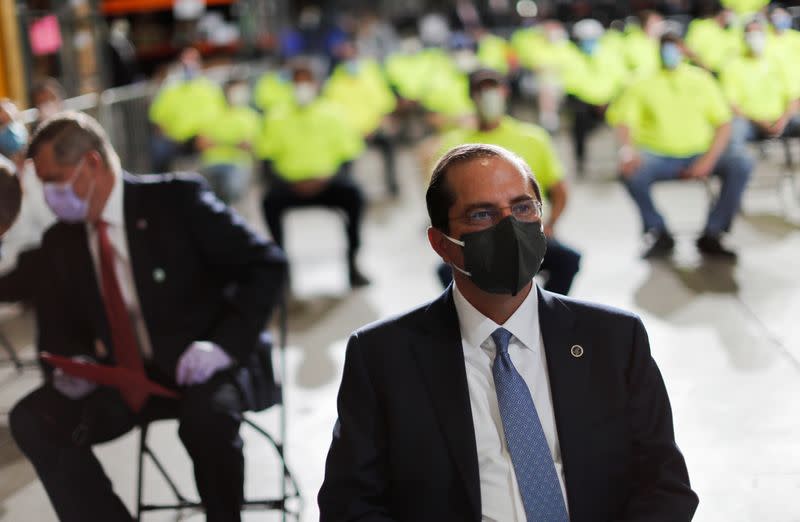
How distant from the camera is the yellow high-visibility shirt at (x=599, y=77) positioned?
13719 millimetres

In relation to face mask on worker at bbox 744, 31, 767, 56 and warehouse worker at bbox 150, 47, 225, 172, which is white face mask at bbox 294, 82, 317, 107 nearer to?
warehouse worker at bbox 150, 47, 225, 172

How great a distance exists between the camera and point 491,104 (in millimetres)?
6203

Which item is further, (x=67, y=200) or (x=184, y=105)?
(x=184, y=105)

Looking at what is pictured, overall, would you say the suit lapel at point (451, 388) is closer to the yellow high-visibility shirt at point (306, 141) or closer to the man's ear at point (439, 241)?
the man's ear at point (439, 241)

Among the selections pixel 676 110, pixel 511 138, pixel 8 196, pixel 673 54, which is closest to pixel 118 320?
pixel 8 196

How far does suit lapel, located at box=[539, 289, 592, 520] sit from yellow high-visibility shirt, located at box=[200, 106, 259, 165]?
8572 millimetres

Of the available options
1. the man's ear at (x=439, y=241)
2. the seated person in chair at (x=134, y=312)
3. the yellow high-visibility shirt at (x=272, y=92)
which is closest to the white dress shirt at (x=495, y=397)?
the man's ear at (x=439, y=241)

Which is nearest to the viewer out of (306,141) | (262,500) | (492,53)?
(262,500)

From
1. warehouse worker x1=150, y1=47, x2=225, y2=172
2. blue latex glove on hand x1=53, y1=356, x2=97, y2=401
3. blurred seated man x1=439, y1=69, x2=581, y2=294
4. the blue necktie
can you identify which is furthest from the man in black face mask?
warehouse worker x1=150, y1=47, x2=225, y2=172

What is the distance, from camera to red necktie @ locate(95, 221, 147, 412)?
12.5ft

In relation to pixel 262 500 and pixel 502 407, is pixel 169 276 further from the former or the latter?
pixel 502 407

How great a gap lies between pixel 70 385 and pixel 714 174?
19.3 feet

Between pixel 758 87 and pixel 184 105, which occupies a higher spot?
pixel 758 87

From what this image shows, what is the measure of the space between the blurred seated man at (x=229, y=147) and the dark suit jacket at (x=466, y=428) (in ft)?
27.5
